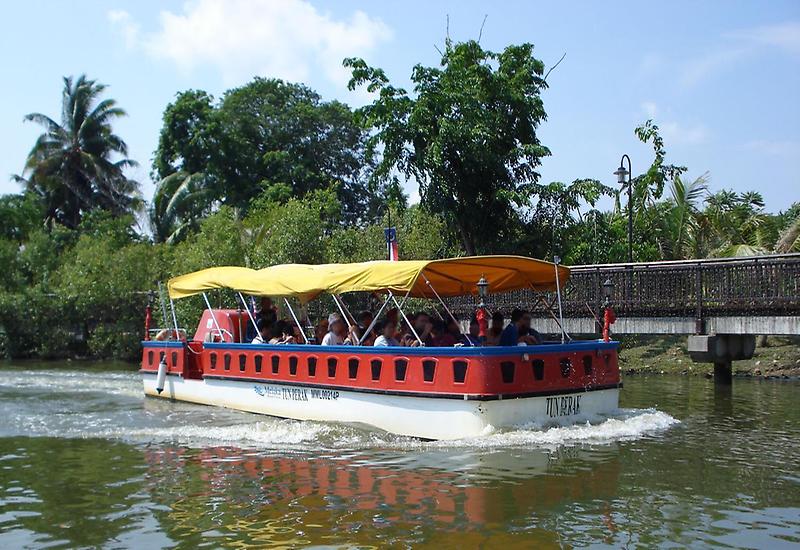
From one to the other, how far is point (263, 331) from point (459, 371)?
26.4ft

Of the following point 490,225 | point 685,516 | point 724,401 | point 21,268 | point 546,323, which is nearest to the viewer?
point 685,516

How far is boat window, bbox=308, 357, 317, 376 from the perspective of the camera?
18.3m

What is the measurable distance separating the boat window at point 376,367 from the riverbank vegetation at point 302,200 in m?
15.2

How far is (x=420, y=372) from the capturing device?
15.8 m

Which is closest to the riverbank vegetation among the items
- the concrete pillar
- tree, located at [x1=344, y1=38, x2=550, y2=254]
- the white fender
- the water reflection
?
tree, located at [x1=344, y1=38, x2=550, y2=254]

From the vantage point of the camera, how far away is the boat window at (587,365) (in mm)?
16234

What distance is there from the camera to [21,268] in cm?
4512

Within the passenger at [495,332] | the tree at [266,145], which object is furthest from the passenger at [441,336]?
the tree at [266,145]

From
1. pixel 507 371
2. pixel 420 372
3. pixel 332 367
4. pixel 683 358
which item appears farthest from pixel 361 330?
pixel 683 358

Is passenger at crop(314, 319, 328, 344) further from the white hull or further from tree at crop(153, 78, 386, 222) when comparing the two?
tree at crop(153, 78, 386, 222)

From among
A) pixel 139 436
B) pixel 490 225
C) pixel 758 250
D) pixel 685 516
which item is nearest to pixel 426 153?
pixel 490 225

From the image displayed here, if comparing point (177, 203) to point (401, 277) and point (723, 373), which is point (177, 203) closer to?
point (723, 373)

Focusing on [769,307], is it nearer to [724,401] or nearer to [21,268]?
[724,401]

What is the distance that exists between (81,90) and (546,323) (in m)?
37.7
